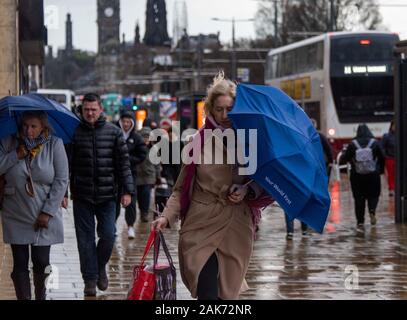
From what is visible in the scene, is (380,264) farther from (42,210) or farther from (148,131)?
(148,131)

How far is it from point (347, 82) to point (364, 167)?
54.9ft

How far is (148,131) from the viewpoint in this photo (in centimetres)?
1864

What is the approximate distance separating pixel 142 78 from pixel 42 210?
11640 centimetres

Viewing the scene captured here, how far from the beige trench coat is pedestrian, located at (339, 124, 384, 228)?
1059 centimetres

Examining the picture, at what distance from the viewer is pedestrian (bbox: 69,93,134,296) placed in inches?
390

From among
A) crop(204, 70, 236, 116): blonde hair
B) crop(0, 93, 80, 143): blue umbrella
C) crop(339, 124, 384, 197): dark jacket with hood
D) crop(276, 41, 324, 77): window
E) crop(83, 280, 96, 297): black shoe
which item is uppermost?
crop(276, 41, 324, 77): window

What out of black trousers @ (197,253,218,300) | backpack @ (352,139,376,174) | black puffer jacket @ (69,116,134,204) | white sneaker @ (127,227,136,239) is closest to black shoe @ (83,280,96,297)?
black puffer jacket @ (69,116,134,204)

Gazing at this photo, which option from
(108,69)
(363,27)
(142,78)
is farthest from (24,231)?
(108,69)

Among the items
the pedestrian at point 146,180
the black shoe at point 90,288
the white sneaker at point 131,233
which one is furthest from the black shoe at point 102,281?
the pedestrian at point 146,180

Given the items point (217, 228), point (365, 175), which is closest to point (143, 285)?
point (217, 228)

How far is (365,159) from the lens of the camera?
17266mm

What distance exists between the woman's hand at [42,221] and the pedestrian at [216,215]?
1583 millimetres

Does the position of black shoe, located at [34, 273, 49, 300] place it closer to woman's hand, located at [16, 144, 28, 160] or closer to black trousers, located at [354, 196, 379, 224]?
woman's hand, located at [16, 144, 28, 160]

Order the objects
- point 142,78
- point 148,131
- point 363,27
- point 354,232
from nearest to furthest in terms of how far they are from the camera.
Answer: point 354,232 < point 148,131 < point 363,27 < point 142,78
